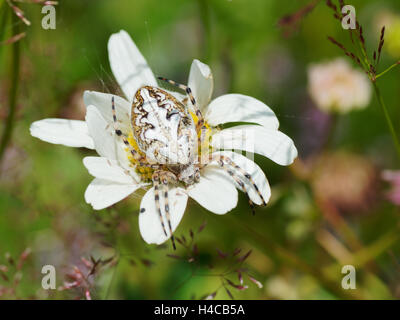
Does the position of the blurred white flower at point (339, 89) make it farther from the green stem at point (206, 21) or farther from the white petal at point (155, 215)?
the white petal at point (155, 215)

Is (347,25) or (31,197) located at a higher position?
(347,25)

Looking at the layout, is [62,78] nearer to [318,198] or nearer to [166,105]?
[166,105]

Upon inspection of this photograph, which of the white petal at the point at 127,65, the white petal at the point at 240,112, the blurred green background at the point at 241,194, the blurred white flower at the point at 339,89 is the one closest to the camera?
the white petal at the point at 240,112

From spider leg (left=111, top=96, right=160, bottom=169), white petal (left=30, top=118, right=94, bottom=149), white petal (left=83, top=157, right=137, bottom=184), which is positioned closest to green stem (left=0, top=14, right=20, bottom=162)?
white petal (left=30, top=118, right=94, bottom=149)

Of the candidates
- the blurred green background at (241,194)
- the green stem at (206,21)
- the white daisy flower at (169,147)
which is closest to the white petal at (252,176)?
the white daisy flower at (169,147)
